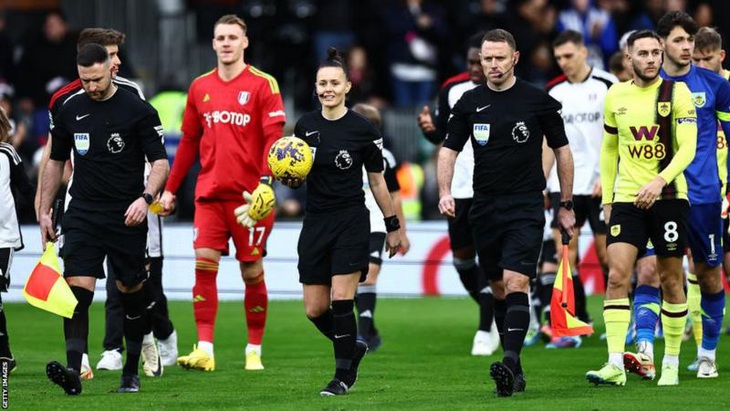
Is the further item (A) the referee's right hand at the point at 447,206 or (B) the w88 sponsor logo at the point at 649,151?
(B) the w88 sponsor logo at the point at 649,151

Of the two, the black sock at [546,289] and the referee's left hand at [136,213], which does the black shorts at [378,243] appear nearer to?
the black sock at [546,289]

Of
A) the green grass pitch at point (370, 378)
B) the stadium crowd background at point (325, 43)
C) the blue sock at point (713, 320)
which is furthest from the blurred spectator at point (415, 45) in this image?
the blue sock at point (713, 320)

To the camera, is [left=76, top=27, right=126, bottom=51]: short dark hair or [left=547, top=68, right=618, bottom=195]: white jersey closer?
[left=76, top=27, right=126, bottom=51]: short dark hair

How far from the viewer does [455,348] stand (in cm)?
1417

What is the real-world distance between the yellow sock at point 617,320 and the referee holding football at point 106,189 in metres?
3.30

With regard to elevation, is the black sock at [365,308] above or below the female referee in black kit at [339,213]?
below

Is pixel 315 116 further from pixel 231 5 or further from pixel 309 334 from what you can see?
pixel 231 5

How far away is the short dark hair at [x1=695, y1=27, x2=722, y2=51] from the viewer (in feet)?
39.7

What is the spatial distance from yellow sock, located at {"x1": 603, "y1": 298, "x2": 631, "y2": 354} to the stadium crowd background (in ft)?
35.8

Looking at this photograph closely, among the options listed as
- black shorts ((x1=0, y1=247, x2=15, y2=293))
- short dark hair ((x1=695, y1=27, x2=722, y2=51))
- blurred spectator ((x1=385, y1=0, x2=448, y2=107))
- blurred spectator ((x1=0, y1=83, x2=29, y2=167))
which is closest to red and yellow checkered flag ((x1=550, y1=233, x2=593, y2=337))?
short dark hair ((x1=695, y1=27, x2=722, y2=51))

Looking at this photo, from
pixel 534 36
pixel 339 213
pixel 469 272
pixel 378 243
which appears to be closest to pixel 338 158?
pixel 339 213

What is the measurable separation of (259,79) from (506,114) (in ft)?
8.67

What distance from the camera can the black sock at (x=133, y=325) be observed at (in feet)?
35.5

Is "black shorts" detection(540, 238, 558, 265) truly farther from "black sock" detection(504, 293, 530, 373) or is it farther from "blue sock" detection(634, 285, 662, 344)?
"black sock" detection(504, 293, 530, 373)
